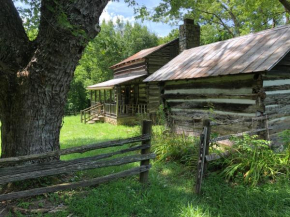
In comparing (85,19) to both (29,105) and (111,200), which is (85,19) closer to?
(29,105)

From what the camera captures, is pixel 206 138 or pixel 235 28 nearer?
pixel 206 138

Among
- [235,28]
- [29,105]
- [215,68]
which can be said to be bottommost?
[29,105]

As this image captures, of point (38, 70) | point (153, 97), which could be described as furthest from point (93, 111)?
point (38, 70)

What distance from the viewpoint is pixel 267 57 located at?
5.74 m

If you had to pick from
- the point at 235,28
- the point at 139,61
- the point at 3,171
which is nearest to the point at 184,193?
the point at 3,171

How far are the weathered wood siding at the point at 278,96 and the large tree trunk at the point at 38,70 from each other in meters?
4.95

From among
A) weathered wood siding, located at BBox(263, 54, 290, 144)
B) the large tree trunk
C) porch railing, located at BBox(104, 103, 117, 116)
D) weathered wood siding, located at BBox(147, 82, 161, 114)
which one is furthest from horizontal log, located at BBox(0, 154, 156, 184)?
weathered wood siding, located at BBox(147, 82, 161, 114)

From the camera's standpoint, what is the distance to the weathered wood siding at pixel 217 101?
19.8ft

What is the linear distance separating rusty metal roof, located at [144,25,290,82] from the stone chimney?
100 inches

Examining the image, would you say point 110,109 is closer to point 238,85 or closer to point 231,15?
point 238,85

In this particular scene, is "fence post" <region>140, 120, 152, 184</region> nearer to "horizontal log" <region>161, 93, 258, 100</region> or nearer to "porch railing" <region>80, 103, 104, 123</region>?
"horizontal log" <region>161, 93, 258, 100</region>

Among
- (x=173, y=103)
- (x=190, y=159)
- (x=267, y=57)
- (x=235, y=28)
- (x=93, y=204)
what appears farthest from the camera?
(x=235, y=28)

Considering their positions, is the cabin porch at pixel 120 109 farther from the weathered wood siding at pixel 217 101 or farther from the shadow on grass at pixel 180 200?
the shadow on grass at pixel 180 200

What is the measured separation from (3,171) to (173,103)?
6839mm
